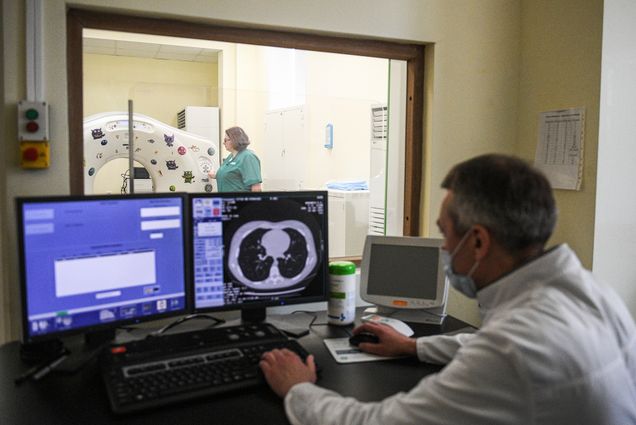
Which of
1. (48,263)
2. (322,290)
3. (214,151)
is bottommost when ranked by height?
(322,290)

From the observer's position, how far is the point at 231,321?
1.76 m

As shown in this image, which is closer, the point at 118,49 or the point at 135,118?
the point at 135,118

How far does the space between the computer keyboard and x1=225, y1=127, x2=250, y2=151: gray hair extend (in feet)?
5.31

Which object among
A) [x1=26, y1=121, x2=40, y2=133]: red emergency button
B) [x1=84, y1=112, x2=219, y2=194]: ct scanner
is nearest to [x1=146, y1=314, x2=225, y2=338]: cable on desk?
[x1=84, y1=112, x2=219, y2=194]: ct scanner

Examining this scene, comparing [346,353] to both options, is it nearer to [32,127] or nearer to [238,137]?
[32,127]

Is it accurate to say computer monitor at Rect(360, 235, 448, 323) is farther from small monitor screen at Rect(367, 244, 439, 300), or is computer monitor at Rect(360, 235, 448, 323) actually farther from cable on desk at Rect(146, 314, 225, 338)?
cable on desk at Rect(146, 314, 225, 338)

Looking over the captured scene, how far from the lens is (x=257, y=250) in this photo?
1638 millimetres

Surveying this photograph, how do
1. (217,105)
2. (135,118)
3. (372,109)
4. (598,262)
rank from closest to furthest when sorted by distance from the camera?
(598,262), (135,118), (372,109), (217,105)

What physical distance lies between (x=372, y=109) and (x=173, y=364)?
1.67 meters

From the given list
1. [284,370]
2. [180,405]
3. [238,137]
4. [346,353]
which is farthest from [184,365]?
[238,137]

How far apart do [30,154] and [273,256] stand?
0.77 metres

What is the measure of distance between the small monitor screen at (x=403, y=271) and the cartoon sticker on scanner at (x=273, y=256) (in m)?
0.27

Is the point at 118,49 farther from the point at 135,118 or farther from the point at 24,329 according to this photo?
the point at 24,329

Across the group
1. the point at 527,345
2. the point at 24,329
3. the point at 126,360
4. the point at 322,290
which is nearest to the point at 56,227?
the point at 24,329
